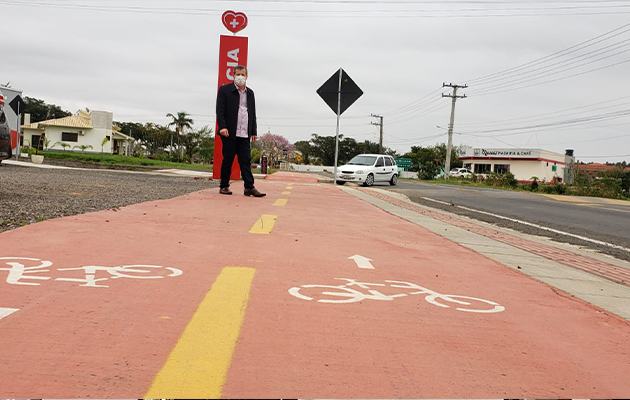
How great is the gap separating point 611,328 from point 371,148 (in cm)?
11000

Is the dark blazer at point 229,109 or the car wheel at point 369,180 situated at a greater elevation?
the dark blazer at point 229,109

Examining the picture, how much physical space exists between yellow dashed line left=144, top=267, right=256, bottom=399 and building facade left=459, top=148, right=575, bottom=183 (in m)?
72.6

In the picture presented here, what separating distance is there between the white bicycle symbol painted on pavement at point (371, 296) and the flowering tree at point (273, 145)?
225 feet

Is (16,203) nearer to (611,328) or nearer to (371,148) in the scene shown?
(611,328)

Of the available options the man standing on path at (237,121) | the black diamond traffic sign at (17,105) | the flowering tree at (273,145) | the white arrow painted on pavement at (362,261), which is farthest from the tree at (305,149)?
the white arrow painted on pavement at (362,261)

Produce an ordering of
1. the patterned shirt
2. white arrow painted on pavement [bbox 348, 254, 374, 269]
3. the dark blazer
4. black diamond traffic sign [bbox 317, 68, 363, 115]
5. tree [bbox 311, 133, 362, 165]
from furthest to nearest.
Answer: tree [bbox 311, 133, 362, 165], black diamond traffic sign [bbox 317, 68, 363, 115], the patterned shirt, the dark blazer, white arrow painted on pavement [bbox 348, 254, 374, 269]

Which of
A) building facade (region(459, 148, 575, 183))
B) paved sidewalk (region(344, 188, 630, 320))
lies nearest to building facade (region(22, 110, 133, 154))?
building facade (region(459, 148, 575, 183))

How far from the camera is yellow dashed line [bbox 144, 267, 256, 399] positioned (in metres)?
1.70

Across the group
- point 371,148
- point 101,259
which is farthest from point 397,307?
point 371,148

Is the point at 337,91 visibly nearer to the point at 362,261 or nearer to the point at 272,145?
the point at 362,261

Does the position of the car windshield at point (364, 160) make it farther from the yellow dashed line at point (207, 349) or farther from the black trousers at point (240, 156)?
the yellow dashed line at point (207, 349)

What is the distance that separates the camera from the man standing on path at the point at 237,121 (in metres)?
8.58

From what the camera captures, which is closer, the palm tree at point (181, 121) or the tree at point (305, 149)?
the palm tree at point (181, 121)

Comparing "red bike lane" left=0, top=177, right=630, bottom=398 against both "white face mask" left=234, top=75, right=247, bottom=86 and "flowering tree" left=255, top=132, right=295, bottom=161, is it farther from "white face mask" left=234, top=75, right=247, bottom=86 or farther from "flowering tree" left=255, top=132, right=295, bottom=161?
"flowering tree" left=255, top=132, right=295, bottom=161
